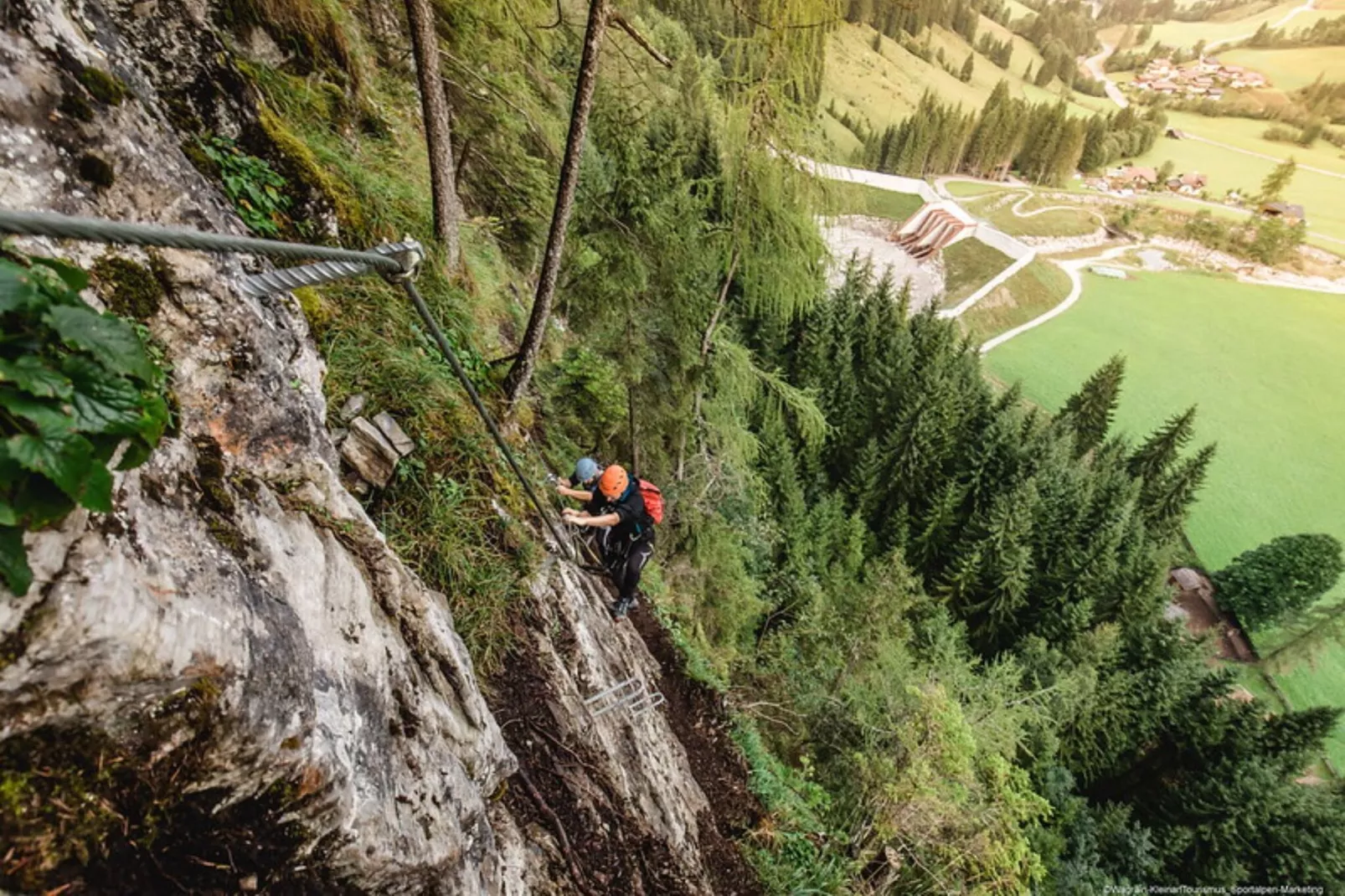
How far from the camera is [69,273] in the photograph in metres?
1.57

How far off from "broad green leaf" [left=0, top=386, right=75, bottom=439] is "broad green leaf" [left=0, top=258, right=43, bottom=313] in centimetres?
20

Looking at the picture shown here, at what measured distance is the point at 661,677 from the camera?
906 cm

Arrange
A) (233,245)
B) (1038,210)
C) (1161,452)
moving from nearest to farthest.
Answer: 1. (233,245)
2. (1161,452)
3. (1038,210)

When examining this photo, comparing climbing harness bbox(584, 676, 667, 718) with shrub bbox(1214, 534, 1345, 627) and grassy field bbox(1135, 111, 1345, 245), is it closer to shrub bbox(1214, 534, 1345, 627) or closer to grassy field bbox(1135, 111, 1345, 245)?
shrub bbox(1214, 534, 1345, 627)

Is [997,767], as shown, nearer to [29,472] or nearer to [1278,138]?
[29,472]

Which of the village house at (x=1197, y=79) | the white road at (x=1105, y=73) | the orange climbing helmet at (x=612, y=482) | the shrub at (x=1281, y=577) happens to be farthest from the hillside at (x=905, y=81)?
the orange climbing helmet at (x=612, y=482)

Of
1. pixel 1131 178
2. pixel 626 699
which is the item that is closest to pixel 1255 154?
pixel 1131 178

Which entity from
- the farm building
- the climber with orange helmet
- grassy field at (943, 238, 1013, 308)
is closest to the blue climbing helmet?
the climber with orange helmet

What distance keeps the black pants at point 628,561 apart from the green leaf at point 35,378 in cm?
593

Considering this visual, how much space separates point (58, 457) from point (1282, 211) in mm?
133361

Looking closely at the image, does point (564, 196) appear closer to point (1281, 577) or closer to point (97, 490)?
point (97, 490)

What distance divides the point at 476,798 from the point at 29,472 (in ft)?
11.0

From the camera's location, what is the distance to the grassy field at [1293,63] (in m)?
152

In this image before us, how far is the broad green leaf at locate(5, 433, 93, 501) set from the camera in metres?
1.37
